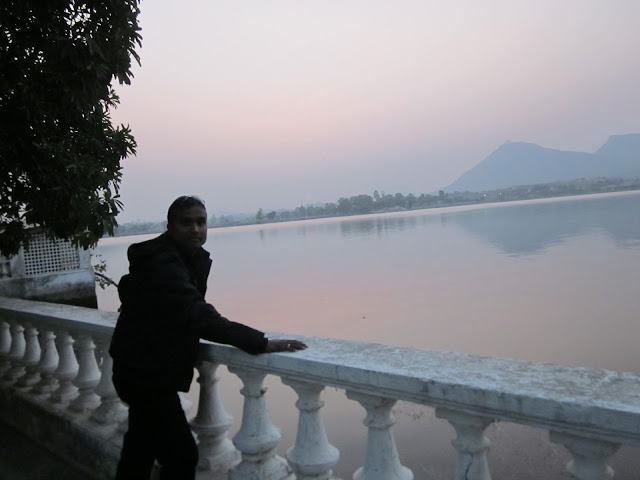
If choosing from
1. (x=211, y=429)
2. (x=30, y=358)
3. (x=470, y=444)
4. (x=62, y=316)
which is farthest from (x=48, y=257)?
(x=470, y=444)

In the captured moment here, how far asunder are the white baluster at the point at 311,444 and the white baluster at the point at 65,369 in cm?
188

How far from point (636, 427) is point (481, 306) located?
65.4 feet

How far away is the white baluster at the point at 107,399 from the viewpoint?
104 inches

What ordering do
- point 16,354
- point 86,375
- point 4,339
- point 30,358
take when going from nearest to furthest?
point 86,375 < point 30,358 < point 16,354 < point 4,339

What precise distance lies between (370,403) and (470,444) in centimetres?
31

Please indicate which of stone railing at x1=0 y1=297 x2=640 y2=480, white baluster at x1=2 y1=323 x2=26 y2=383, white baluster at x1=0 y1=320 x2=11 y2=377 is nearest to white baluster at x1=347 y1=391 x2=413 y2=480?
stone railing at x1=0 y1=297 x2=640 y2=480

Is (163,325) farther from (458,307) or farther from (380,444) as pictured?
(458,307)

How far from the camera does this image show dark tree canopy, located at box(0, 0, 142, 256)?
3.53 m

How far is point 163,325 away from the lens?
6.12ft

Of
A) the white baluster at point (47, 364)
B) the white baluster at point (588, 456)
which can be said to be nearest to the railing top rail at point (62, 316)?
the white baluster at point (47, 364)

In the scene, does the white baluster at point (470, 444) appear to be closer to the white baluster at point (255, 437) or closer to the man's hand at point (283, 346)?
the man's hand at point (283, 346)

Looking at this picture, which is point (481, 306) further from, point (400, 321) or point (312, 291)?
point (312, 291)

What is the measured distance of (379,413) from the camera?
1550mm

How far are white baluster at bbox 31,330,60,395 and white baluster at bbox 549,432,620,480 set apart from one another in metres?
2.98
